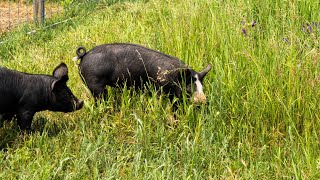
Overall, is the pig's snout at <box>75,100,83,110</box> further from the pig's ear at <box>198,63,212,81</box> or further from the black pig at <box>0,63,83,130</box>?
the pig's ear at <box>198,63,212,81</box>

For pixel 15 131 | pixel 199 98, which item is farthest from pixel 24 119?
pixel 199 98

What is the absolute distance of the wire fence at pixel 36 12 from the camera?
8.74 meters

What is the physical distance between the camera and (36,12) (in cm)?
884

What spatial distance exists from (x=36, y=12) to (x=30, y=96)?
14.1 ft

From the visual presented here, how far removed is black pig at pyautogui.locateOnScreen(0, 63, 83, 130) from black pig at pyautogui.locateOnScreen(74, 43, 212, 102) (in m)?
0.30

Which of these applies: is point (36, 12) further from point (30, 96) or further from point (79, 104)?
point (30, 96)

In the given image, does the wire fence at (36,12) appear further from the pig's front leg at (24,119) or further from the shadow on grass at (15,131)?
the pig's front leg at (24,119)

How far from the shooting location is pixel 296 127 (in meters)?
4.50

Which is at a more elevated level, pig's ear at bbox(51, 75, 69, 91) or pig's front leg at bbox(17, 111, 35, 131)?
pig's ear at bbox(51, 75, 69, 91)

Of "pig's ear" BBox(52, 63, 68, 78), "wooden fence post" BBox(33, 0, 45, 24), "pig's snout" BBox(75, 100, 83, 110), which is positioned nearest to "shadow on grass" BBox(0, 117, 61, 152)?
"pig's snout" BBox(75, 100, 83, 110)

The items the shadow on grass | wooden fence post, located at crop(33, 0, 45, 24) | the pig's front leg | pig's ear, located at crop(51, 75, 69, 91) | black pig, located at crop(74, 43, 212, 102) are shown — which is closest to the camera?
the shadow on grass

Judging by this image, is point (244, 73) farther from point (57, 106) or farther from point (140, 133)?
point (57, 106)

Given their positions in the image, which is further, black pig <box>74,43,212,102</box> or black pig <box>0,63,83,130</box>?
black pig <box>74,43,212,102</box>

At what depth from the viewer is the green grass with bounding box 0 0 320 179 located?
4125 mm
